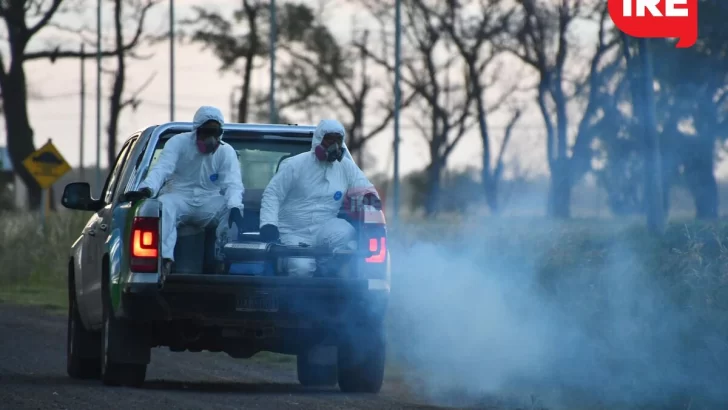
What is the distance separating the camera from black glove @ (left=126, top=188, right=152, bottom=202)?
1043 centimetres

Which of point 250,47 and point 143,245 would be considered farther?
point 250,47

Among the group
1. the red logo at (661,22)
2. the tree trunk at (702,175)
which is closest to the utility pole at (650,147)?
the red logo at (661,22)

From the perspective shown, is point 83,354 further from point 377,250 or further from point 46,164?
point 46,164

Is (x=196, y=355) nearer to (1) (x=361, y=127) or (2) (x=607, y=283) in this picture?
(2) (x=607, y=283)

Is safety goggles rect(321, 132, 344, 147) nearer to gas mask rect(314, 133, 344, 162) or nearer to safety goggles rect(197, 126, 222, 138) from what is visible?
gas mask rect(314, 133, 344, 162)

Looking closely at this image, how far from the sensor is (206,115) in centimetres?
1088

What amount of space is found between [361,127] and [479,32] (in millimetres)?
8411

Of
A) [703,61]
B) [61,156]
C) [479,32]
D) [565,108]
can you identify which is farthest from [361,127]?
[61,156]

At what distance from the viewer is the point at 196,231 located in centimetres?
1074

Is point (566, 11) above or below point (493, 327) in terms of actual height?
above

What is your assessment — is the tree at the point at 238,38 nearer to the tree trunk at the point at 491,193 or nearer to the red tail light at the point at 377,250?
the tree trunk at the point at 491,193

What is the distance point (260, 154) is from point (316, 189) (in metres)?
1.00

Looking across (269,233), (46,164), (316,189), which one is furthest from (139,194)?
(46,164)

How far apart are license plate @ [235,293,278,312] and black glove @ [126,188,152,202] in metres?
0.96
